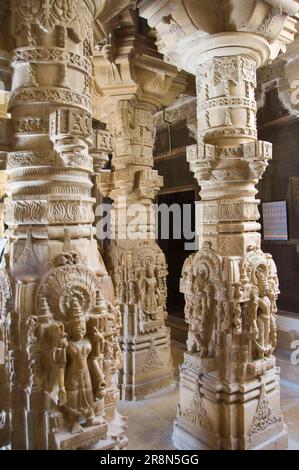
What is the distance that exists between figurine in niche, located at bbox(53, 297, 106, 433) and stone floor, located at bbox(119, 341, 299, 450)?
8.03 ft

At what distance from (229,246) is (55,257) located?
2.21m

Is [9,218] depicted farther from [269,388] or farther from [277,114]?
[277,114]

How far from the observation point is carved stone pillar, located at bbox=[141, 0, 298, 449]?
3.92m

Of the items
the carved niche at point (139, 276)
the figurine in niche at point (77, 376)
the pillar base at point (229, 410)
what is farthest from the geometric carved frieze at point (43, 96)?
the carved niche at point (139, 276)

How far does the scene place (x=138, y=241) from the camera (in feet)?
20.4

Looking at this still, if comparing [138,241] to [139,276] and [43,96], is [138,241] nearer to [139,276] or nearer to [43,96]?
[139,276]

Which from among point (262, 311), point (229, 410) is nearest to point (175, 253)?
point (262, 311)

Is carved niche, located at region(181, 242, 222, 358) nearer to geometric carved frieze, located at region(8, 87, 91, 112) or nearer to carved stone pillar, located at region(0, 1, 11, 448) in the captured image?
carved stone pillar, located at region(0, 1, 11, 448)

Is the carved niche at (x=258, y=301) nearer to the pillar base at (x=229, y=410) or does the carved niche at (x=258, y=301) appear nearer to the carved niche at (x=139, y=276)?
the pillar base at (x=229, y=410)

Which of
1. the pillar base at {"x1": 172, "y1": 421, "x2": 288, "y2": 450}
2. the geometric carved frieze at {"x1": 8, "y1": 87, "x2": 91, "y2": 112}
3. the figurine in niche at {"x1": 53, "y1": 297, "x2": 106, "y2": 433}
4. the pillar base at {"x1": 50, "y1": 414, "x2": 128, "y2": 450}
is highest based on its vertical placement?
the geometric carved frieze at {"x1": 8, "y1": 87, "x2": 91, "y2": 112}

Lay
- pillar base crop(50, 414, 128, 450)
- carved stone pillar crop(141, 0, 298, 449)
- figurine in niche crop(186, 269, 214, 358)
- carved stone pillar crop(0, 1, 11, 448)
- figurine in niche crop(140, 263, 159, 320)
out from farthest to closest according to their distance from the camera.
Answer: figurine in niche crop(140, 263, 159, 320) < figurine in niche crop(186, 269, 214, 358) < carved stone pillar crop(141, 0, 298, 449) < carved stone pillar crop(0, 1, 11, 448) < pillar base crop(50, 414, 128, 450)

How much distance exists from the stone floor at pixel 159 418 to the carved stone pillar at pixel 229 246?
0.45 m

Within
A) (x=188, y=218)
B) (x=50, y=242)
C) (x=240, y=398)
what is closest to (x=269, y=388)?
(x=240, y=398)

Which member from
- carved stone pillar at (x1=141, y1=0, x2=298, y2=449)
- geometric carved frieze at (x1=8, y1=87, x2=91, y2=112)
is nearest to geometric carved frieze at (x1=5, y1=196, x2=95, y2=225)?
geometric carved frieze at (x1=8, y1=87, x2=91, y2=112)
